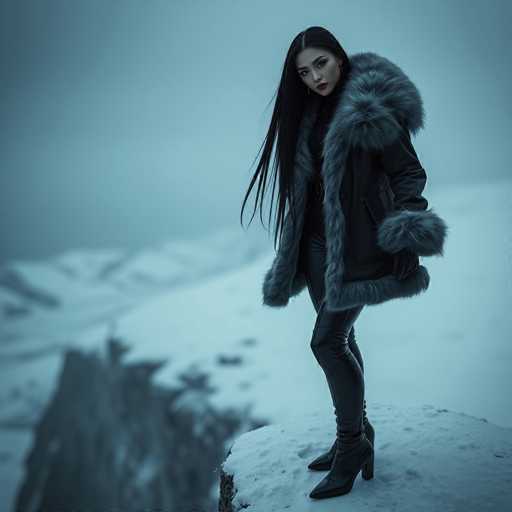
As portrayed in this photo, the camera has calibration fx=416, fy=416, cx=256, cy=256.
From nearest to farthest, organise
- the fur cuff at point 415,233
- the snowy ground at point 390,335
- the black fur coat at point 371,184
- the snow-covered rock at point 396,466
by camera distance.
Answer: the fur cuff at point 415,233
the black fur coat at point 371,184
the snow-covered rock at point 396,466
the snowy ground at point 390,335

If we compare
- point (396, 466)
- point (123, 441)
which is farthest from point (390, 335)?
point (123, 441)

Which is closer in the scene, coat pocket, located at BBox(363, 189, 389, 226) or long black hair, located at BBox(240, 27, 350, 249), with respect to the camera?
coat pocket, located at BBox(363, 189, 389, 226)

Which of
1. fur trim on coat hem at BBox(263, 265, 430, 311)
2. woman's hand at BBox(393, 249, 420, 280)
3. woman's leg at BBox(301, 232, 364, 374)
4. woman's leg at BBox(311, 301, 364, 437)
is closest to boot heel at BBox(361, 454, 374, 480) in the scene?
woman's leg at BBox(311, 301, 364, 437)

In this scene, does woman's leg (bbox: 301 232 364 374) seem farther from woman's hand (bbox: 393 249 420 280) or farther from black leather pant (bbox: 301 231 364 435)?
woman's hand (bbox: 393 249 420 280)

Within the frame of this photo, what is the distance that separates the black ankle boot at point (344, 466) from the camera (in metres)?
2.26

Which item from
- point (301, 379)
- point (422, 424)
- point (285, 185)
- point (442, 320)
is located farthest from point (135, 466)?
point (285, 185)

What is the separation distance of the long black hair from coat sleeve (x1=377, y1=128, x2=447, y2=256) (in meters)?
0.55

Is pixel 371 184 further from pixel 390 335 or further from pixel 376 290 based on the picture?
pixel 390 335

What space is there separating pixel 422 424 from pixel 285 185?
2.16m

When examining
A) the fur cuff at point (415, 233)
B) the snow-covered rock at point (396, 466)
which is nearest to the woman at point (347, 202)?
the fur cuff at point (415, 233)

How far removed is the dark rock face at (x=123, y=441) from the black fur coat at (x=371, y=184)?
2776 mm

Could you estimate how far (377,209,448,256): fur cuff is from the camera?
1888 millimetres

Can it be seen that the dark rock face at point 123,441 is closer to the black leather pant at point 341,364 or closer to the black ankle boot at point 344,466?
the black ankle boot at point 344,466

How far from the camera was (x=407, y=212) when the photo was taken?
1946 millimetres
